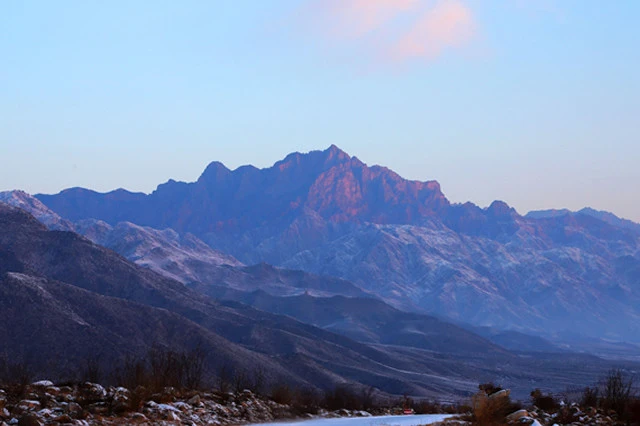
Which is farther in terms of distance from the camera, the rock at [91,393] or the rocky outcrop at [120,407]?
the rock at [91,393]

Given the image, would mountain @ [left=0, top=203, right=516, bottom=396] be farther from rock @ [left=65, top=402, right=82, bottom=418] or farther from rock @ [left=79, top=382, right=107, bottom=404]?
rock @ [left=65, top=402, right=82, bottom=418]

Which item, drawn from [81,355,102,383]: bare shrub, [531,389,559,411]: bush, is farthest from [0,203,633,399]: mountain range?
[531,389,559,411]: bush

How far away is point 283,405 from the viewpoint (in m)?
29.5

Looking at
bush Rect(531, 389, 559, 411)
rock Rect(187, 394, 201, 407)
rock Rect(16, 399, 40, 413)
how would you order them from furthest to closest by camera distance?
bush Rect(531, 389, 559, 411) → rock Rect(187, 394, 201, 407) → rock Rect(16, 399, 40, 413)

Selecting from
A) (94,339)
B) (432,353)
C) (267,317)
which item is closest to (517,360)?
(432,353)

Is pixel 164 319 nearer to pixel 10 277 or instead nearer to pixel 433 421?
pixel 10 277

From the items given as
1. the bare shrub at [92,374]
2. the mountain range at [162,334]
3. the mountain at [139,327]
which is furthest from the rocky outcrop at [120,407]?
the mountain at [139,327]

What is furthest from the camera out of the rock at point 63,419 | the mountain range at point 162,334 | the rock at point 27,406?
the mountain range at point 162,334

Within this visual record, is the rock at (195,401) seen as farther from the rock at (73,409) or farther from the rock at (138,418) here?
the rock at (73,409)

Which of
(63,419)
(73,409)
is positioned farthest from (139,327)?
(63,419)

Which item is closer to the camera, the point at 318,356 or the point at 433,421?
the point at 433,421

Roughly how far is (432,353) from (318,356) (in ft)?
162

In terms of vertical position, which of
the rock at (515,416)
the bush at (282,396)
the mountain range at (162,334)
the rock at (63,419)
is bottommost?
the mountain range at (162,334)

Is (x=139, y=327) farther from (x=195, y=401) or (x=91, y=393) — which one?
(x=91, y=393)
